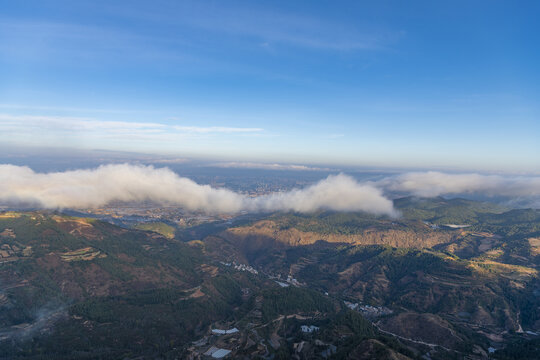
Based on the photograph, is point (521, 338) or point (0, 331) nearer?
point (0, 331)

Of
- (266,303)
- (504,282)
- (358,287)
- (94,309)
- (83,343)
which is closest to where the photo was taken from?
(83,343)

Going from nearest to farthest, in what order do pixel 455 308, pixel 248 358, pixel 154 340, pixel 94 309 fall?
pixel 248 358
pixel 154 340
pixel 94 309
pixel 455 308

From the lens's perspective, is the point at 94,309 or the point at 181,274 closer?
the point at 94,309

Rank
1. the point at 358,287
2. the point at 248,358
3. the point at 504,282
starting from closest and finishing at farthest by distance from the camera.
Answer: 1. the point at 248,358
2. the point at 504,282
3. the point at 358,287

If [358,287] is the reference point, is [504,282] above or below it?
above

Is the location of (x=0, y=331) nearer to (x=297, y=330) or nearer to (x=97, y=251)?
(x=97, y=251)

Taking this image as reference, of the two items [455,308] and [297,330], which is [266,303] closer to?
[297,330]

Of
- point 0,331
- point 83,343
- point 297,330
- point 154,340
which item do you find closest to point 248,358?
point 297,330

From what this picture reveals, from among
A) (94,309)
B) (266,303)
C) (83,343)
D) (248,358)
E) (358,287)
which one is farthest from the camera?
(358,287)

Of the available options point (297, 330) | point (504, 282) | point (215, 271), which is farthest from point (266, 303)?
point (504, 282)
